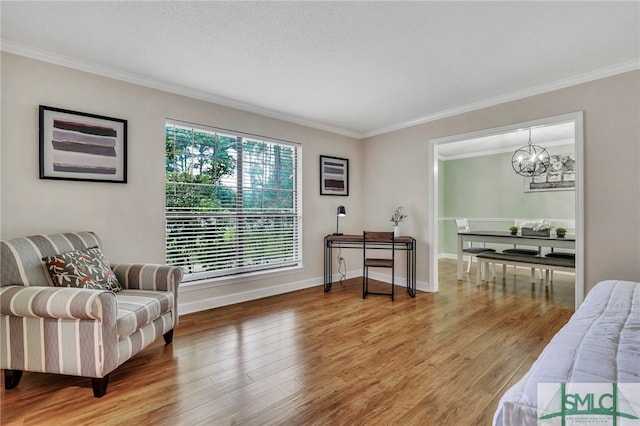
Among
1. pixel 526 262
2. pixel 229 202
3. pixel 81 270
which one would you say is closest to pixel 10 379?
pixel 81 270

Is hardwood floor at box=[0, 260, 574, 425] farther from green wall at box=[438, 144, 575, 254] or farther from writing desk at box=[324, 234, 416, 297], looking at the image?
green wall at box=[438, 144, 575, 254]

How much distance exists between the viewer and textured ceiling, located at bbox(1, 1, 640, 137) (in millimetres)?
2004

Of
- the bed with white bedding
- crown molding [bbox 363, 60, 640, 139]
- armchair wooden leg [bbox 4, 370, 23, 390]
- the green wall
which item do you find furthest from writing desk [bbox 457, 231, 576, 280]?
armchair wooden leg [bbox 4, 370, 23, 390]

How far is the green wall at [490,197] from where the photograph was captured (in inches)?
223

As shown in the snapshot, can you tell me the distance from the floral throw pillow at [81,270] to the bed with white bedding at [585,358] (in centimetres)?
254

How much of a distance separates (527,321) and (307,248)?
2771 mm

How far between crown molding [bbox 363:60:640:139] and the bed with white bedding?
2.39 m

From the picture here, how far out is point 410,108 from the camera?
3.94 metres

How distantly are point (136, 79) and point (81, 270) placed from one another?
191cm

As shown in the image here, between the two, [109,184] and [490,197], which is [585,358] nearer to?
[109,184]

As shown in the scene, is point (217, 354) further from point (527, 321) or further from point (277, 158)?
point (527, 321)

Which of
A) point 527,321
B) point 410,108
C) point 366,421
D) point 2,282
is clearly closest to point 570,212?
point 527,321

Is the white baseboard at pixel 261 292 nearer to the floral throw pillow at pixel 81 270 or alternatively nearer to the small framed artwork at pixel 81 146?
the floral throw pillow at pixel 81 270

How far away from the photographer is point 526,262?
4.30m
